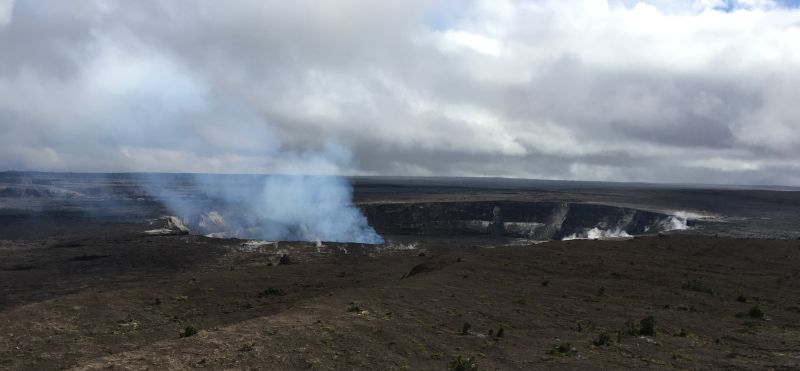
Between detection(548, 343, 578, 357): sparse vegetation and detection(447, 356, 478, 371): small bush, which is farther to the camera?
detection(548, 343, 578, 357): sparse vegetation

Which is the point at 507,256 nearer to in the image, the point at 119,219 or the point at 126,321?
the point at 126,321

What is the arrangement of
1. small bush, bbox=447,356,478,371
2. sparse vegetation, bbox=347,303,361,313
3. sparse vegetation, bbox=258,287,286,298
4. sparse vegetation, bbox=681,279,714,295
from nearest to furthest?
small bush, bbox=447,356,478,371, sparse vegetation, bbox=347,303,361,313, sparse vegetation, bbox=681,279,714,295, sparse vegetation, bbox=258,287,286,298

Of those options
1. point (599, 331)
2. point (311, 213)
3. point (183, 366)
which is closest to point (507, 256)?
point (599, 331)

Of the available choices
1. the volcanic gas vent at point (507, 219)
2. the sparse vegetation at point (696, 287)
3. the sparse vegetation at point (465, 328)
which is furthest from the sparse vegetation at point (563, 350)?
A: the volcanic gas vent at point (507, 219)

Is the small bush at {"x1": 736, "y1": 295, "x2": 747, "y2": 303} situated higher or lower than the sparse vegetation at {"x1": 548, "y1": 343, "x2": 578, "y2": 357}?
lower

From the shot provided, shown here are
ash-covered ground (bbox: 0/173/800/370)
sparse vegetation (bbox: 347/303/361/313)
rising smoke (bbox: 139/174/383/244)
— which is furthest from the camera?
rising smoke (bbox: 139/174/383/244)

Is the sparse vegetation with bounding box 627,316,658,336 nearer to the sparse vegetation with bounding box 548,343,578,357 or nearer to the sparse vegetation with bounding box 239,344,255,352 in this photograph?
the sparse vegetation with bounding box 548,343,578,357

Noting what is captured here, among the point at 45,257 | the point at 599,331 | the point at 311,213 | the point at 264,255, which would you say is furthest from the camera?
the point at 311,213

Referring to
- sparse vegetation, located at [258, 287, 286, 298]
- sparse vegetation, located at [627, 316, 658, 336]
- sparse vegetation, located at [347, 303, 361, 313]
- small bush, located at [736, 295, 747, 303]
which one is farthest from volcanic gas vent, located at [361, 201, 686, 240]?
sparse vegetation, located at [347, 303, 361, 313]
